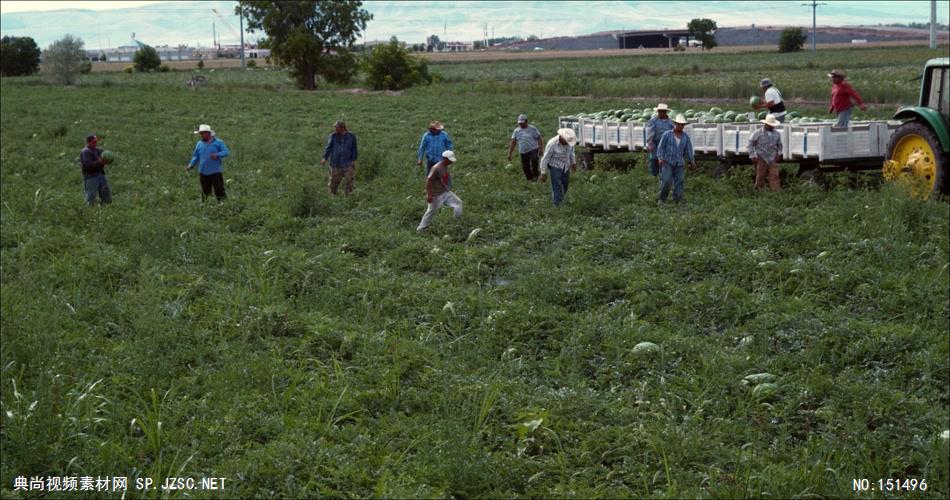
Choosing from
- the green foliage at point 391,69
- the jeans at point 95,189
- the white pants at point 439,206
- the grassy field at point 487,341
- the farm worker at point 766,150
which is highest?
the green foliage at point 391,69

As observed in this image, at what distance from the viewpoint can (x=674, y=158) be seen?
1702cm

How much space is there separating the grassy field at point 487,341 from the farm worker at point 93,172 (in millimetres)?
624

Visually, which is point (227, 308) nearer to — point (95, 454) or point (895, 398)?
point (95, 454)

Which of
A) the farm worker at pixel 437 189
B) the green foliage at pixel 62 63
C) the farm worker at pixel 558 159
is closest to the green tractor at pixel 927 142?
the farm worker at pixel 558 159

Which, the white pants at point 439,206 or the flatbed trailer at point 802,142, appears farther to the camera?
the flatbed trailer at point 802,142

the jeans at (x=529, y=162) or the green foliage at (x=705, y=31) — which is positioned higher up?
the green foliage at (x=705, y=31)

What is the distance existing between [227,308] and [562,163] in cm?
758

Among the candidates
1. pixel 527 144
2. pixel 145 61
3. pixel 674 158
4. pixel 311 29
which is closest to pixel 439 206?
pixel 674 158

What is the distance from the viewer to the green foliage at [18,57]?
101250 mm

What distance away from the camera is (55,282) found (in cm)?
1341

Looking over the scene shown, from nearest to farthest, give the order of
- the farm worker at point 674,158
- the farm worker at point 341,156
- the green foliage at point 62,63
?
the farm worker at point 674,158 < the farm worker at point 341,156 < the green foliage at point 62,63

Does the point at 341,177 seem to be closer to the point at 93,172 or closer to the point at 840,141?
the point at 93,172

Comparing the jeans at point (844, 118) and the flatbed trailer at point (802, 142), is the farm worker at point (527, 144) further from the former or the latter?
the jeans at point (844, 118)

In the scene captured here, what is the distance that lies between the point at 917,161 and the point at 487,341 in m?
8.82
